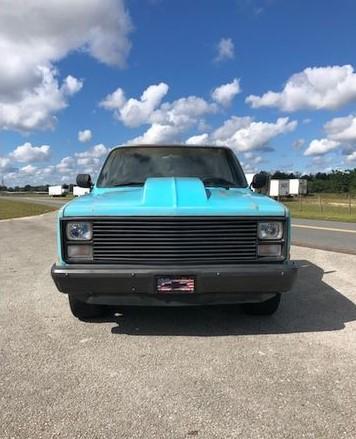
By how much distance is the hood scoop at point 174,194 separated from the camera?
15.1ft

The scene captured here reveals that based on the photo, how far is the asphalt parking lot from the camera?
3061 millimetres

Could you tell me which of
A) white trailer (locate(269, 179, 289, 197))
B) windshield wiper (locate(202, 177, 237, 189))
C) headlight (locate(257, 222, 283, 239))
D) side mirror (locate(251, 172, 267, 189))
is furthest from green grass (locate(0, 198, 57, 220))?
white trailer (locate(269, 179, 289, 197))

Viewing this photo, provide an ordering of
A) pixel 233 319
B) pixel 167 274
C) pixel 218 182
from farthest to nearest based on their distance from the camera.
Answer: pixel 218 182 → pixel 233 319 → pixel 167 274

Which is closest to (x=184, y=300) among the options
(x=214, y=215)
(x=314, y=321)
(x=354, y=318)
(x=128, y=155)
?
(x=214, y=215)

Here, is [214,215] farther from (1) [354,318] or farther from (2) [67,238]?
(1) [354,318]

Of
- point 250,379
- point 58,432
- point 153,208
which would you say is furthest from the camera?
point 153,208

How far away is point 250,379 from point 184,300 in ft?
3.50

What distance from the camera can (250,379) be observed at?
374cm

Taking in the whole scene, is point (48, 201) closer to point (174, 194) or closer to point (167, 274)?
point (174, 194)

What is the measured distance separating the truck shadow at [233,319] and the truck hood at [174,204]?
47.9 inches

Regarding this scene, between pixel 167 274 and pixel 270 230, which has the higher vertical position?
pixel 270 230

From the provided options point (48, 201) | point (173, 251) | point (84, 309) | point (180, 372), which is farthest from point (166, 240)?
point (48, 201)

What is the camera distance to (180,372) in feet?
12.8

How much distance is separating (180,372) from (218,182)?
2.76 m
